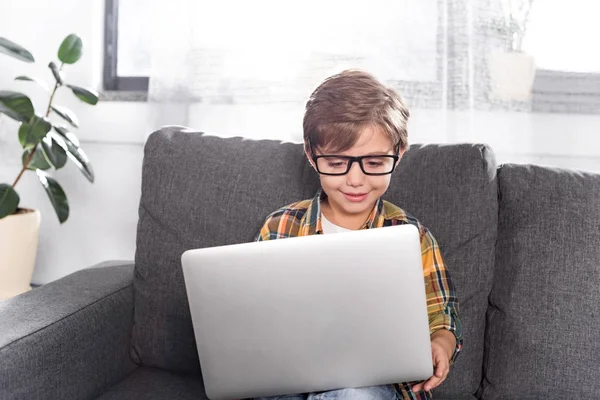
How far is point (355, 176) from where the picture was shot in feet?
4.19

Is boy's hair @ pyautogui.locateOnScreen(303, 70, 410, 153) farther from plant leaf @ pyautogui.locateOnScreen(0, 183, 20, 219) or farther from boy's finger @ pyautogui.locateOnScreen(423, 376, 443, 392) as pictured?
plant leaf @ pyautogui.locateOnScreen(0, 183, 20, 219)

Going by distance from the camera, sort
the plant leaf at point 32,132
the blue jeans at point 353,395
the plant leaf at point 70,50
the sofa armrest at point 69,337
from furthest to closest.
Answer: the plant leaf at point 70,50 → the plant leaf at point 32,132 → the sofa armrest at point 69,337 → the blue jeans at point 353,395

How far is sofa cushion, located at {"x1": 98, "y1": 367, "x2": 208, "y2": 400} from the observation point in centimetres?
143

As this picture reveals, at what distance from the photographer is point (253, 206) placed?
1548mm

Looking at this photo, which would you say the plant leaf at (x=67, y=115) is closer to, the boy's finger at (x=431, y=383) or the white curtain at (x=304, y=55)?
the white curtain at (x=304, y=55)

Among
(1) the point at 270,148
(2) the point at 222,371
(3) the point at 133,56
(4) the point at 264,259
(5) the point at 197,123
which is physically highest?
(3) the point at 133,56

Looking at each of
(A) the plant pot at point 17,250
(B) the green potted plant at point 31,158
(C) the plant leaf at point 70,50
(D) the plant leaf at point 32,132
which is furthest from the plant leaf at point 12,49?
(A) the plant pot at point 17,250

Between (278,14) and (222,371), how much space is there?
1427 millimetres

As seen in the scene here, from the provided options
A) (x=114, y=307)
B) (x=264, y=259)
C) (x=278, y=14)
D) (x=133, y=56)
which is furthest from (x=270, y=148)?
(x=133, y=56)

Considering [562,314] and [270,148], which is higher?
[270,148]

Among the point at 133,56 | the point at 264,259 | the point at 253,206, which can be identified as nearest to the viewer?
the point at 264,259

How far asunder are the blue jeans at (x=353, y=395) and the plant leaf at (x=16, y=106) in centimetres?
140

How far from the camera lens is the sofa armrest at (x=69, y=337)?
1.27m

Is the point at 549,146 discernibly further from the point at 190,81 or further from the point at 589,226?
the point at 190,81
